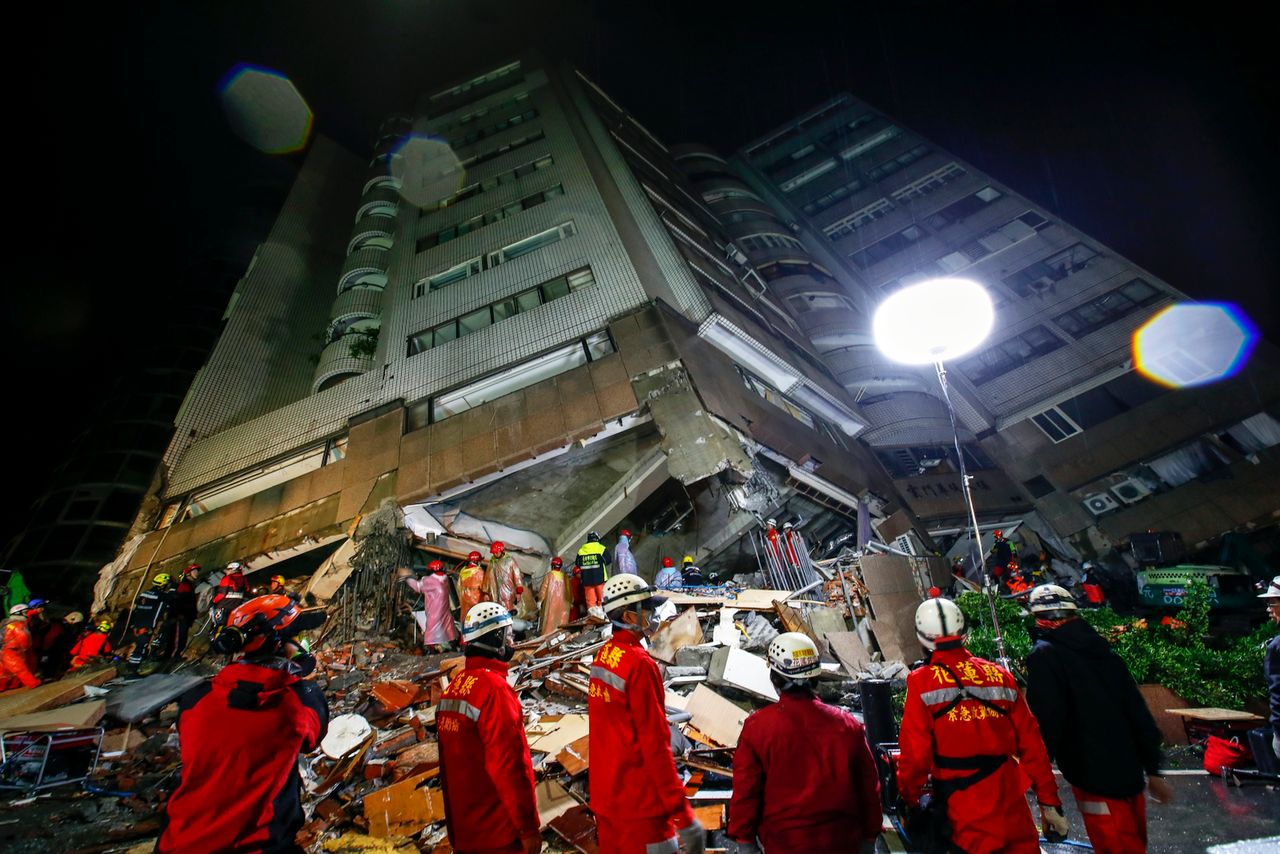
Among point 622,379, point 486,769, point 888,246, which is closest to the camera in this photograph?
point 486,769

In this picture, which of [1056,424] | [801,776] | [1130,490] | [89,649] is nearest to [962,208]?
[1056,424]

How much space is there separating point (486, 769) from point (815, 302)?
23183 mm

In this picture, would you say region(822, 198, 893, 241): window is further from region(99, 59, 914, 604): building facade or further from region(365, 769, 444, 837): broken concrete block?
region(365, 769, 444, 837): broken concrete block

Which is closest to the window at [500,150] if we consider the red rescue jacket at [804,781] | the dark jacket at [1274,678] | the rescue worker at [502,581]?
the rescue worker at [502,581]

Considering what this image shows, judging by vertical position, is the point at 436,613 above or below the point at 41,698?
above

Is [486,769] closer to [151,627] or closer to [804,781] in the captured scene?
[804,781]

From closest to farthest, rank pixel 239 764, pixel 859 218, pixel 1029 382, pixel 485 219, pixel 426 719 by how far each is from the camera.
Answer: pixel 239 764 < pixel 426 719 < pixel 485 219 < pixel 1029 382 < pixel 859 218

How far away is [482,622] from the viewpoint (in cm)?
308

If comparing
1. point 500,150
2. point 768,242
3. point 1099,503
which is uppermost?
point 500,150

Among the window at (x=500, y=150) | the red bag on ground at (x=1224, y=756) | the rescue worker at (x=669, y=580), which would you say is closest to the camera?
the red bag on ground at (x=1224, y=756)

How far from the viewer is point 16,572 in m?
13.6

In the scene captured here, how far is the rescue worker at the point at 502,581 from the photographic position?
9.56 meters

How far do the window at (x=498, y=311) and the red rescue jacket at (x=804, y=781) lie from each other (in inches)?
493

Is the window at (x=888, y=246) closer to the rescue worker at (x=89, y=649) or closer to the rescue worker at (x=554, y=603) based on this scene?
the rescue worker at (x=554, y=603)
